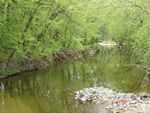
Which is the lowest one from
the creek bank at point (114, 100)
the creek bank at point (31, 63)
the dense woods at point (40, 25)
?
the creek bank at point (114, 100)

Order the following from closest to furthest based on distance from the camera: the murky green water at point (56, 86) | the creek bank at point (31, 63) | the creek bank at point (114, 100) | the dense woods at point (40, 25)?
the creek bank at point (114, 100) < the murky green water at point (56, 86) < the dense woods at point (40, 25) < the creek bank at point (31, 63)

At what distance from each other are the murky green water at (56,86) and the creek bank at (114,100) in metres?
0.97

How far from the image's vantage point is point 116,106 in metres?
21.8

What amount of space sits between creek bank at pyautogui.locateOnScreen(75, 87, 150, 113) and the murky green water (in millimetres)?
966

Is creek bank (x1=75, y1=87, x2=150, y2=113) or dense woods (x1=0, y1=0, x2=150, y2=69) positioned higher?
dense woods (x1=0, y1=0, x2=150, y2=69)

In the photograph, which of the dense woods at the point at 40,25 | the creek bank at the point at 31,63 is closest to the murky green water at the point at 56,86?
the creek bank at the point at 31,63

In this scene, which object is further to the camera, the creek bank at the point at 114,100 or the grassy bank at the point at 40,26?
the grassy bank at the point at 40,26

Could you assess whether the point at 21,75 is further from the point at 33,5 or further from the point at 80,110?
the point at 80,110

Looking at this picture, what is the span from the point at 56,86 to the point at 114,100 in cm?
728

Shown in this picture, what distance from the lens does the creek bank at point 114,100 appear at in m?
20.9

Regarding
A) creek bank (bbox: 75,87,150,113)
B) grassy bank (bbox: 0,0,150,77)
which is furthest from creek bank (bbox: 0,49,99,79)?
creek bank (bbox: 75,87,150,113)

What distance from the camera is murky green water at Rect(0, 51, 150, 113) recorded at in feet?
71.6

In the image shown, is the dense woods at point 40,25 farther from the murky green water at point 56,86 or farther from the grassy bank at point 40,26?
the murky green water at point 56,86

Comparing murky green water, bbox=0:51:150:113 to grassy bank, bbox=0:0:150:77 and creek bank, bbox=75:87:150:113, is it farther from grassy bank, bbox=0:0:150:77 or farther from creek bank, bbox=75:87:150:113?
grassy bank, bbox=0:0:150:77
